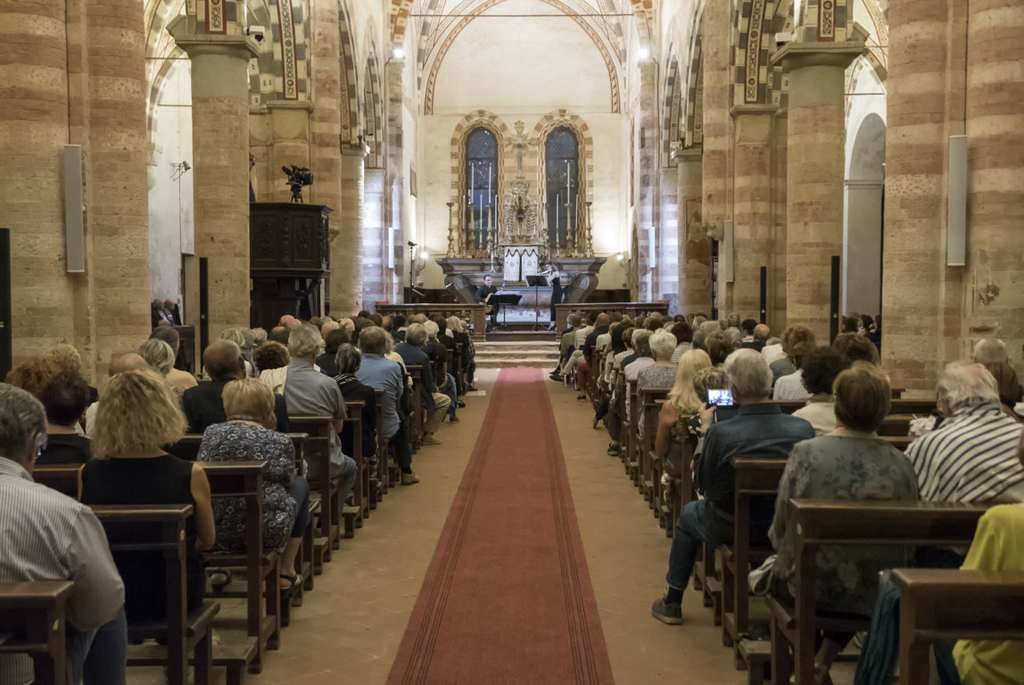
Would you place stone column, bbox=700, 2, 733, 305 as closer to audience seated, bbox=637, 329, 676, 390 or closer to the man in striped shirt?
audience seated, bbox=637, 329, 676, 390

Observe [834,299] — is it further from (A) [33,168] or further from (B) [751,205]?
(A) [33,168]

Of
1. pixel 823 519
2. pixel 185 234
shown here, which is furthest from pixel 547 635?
pixel 185 234

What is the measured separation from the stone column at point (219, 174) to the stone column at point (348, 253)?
8198 mm

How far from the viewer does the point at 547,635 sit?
5637 millimetres

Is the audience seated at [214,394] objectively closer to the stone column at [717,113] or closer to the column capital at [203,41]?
the column capital at [203,41]

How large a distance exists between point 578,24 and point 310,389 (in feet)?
107

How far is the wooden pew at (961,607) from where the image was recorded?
2711 mm

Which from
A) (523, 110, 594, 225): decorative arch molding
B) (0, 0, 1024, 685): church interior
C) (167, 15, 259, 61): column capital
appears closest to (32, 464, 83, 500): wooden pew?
(0, 0, 1024, 685): church interior

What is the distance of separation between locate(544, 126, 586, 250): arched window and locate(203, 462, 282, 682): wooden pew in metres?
32.7

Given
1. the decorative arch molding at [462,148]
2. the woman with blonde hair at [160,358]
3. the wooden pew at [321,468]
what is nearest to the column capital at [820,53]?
the wooden pew at [321,468]

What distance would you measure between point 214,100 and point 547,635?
10.4 m

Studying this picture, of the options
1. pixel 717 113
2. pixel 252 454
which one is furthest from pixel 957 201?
pixel 717 113

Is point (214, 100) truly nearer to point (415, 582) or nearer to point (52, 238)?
point (52, 238)

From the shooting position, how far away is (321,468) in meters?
7.10
